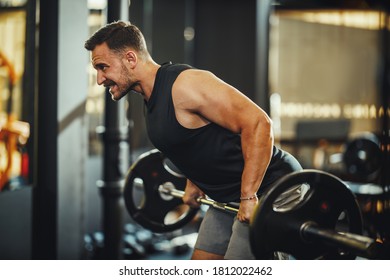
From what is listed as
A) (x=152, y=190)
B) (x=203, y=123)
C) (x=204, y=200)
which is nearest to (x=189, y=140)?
(x=203, y=123)

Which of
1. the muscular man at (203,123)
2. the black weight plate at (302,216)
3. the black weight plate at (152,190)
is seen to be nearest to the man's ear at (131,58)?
the muscular man at (203,123)

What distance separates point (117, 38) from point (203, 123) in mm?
369

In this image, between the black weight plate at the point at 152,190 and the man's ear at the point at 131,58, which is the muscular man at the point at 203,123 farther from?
the black weight plate at the point at 152,190

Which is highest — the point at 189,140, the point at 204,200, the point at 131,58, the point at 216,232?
the point at 131,58

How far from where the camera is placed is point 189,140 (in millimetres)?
1460

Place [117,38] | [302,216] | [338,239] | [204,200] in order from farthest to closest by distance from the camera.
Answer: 1. [204,200]
2. [117,38]
3. [302,216]
4. [338,239]

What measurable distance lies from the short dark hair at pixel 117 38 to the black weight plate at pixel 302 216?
0.62 meters

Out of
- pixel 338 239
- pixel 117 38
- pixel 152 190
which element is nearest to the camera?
pixel 338 239

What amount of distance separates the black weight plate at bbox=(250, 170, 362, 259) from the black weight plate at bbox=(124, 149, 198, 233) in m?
0.62

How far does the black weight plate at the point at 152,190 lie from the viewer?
6.27ft

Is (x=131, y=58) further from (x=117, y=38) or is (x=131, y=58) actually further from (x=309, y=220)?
(x=309, y=220)

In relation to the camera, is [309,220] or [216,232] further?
[216,232]

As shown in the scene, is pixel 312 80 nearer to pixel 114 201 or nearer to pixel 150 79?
pixel 114 201

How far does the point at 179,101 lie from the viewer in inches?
56.1
